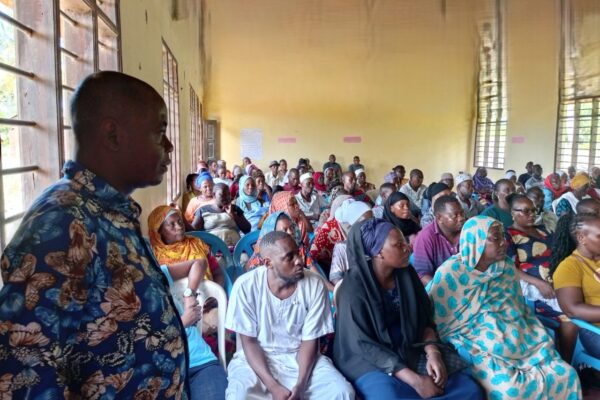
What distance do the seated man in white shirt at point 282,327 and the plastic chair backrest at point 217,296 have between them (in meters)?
0.15

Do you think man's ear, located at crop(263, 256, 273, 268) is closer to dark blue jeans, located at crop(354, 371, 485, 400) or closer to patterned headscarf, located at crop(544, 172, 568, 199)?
dark blue jeans, located at crop(354, 371, 485, 400)

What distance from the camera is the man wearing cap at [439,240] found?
10.3 ft

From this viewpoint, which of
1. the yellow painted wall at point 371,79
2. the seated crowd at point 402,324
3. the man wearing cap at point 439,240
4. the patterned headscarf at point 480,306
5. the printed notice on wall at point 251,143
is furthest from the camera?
the printed notice on wall at point 251,143

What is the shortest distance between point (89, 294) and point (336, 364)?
1655mm

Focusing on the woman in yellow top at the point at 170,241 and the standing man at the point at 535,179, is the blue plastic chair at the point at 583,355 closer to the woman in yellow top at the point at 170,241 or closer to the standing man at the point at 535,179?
the woman in yellow top at the point at 170,241

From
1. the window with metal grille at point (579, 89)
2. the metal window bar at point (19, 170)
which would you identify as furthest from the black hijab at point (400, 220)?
the window with metal grille at point (579, 89)

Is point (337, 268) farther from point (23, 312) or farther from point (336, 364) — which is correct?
point (23, 312)

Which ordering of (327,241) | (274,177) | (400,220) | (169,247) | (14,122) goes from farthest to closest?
(274,177) → (400,220) → (327,241) → (169,247) → (14,122)

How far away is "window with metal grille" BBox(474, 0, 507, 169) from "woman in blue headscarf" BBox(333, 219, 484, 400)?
9932 millimetres

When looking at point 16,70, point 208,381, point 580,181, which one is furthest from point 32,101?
point 580,181

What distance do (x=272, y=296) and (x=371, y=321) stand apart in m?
0.48

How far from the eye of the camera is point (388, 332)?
219 cm

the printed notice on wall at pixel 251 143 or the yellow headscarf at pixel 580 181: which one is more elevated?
the printed notice on wall at pixel 251 143

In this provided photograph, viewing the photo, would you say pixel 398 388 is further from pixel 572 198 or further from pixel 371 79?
pixel 371 79
